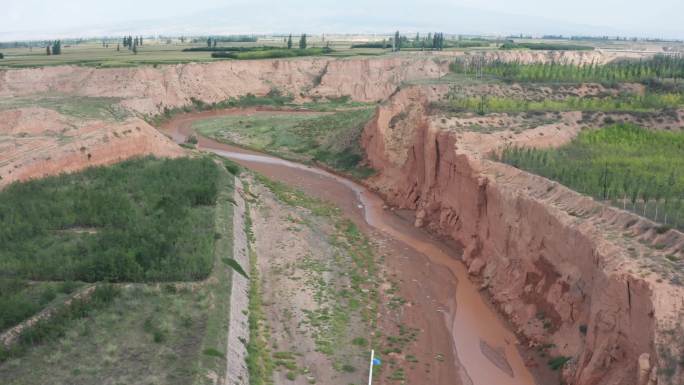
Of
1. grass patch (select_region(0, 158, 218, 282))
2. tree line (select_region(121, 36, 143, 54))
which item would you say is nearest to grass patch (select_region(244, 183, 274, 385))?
grass patch (select_region(0, 158, 218, 282))

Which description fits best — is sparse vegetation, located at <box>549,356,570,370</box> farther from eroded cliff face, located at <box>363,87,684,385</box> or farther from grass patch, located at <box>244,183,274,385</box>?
grass patch, located at <box>244,183,274,385</box>

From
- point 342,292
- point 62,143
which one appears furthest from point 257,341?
point 62,143

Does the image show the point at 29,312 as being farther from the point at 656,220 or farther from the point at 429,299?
the point at 656,220

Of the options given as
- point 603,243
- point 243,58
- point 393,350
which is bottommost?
point 393,350

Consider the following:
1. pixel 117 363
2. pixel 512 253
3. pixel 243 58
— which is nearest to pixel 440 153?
pixel 512 253

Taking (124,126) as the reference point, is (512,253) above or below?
below

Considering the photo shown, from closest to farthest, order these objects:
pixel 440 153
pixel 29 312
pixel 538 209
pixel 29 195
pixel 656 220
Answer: pixel 29 312 → pixel 656 220 → pixel 538 209 → pixel 29 195 → pixel 440 153
